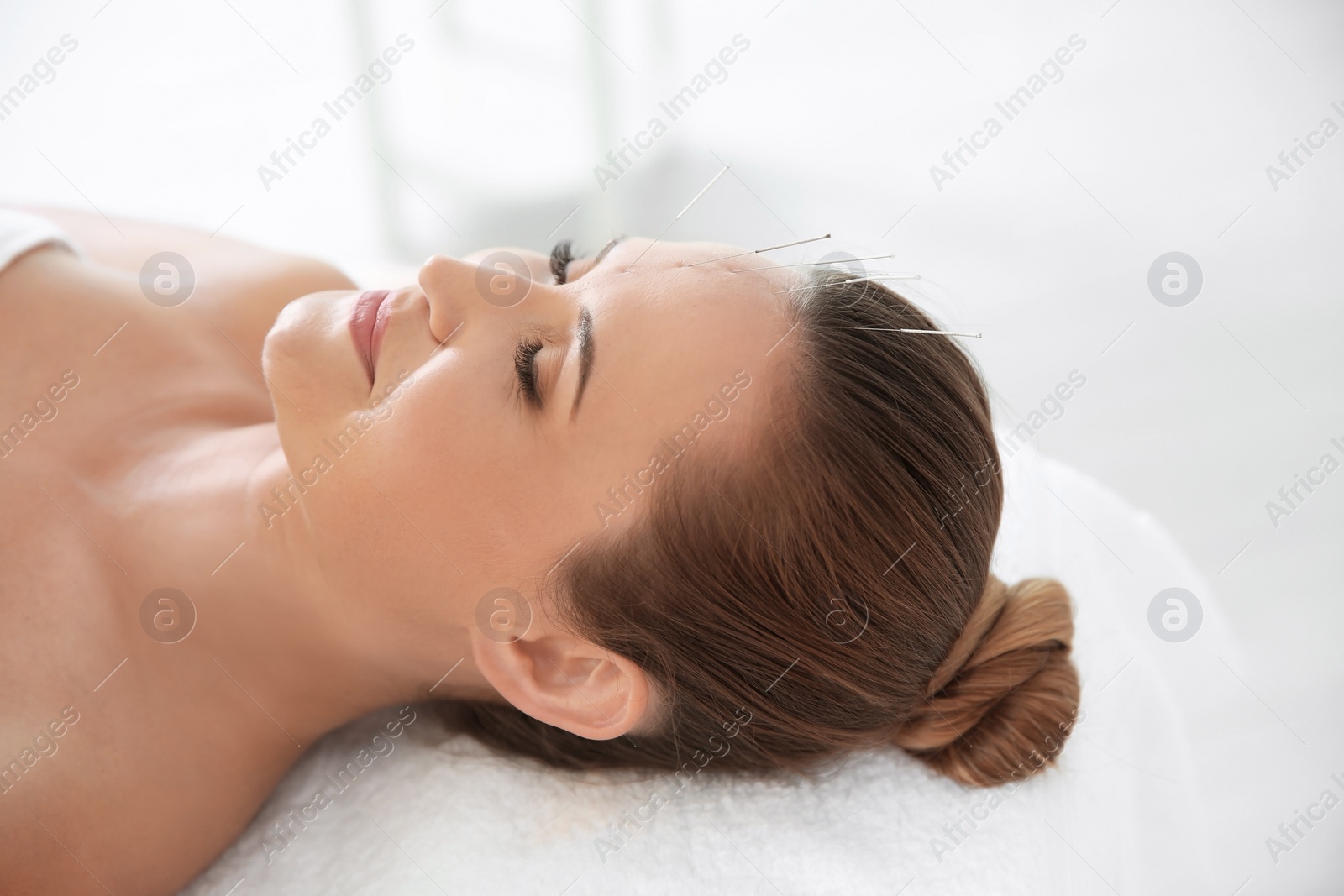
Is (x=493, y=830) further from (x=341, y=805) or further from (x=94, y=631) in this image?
(x=94, y=631)

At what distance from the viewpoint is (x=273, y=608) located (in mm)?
1094

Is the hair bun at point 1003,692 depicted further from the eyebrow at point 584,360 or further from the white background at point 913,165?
the white background at point 913,165

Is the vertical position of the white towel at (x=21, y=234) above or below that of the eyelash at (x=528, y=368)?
below

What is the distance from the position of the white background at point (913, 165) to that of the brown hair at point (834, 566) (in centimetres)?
79

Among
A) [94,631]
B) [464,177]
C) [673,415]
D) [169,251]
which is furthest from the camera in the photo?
[464,177]

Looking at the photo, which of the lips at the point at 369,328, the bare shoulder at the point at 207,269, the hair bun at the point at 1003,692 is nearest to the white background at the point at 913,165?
the bare shoulder at the point at 207,269

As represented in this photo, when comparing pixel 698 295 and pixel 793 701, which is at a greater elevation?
pixel 698 295

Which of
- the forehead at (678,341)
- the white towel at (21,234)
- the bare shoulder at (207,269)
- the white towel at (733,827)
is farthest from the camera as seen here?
the bare shoulder at (207,269)

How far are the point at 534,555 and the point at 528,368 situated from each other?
181 mm

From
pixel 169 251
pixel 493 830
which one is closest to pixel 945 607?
pixel 493 830

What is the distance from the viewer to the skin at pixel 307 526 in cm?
91

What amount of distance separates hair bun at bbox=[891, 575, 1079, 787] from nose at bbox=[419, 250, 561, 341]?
1.91 feet

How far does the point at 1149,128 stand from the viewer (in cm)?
215

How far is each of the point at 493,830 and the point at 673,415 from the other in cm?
52
